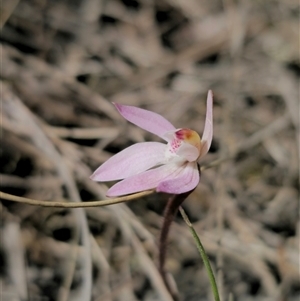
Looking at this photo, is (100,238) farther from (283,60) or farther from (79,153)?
(283,60)

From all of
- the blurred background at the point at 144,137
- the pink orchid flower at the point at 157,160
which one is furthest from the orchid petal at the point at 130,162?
the blurred background at the point at 144,137

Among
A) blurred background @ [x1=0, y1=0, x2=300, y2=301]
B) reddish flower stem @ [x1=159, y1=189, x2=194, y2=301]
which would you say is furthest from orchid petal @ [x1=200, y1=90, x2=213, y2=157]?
blurred background @ [x1=0, y1=0, x2=300, y2=301]

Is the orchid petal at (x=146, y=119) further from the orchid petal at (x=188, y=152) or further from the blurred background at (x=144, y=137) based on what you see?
the blurred background at (x=144, y=137)

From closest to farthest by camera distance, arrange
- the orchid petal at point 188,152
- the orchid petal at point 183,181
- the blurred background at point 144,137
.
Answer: the orchid petal at point 183,181, the orchid petal at point 188,152, the blurred background at point 144,137

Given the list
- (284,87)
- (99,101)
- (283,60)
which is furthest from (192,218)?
(283,60)

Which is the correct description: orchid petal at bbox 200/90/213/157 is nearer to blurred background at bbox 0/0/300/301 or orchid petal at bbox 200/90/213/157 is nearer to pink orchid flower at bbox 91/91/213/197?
pink orchid flower at bbox 91/91/213/197

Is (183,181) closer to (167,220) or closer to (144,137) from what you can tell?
(167,220)
